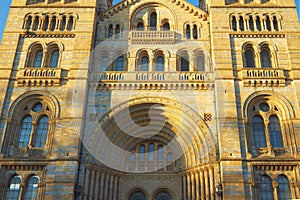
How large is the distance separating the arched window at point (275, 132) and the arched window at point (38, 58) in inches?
576

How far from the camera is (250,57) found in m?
23.2

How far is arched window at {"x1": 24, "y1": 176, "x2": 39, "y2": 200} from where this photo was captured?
63.3ft

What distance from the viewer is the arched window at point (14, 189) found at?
1933 cm

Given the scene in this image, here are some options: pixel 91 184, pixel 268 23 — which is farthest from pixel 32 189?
pixel 268 23

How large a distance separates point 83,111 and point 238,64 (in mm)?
9778

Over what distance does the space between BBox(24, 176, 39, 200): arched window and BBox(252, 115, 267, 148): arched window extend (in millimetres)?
12268

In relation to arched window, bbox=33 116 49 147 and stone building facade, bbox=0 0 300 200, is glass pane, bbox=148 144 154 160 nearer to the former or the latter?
stone building facade, bbox=0 0 300 200

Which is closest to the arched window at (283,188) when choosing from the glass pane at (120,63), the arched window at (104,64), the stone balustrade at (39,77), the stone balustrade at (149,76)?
the stone balustrade at (149,76)

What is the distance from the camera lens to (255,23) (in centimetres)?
2373

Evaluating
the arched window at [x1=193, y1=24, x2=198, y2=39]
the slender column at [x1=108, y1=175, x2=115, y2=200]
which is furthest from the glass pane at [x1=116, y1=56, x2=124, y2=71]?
the slender column at [x1=108, y1=175, x2=115, y2=200]

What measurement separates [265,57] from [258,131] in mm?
5195

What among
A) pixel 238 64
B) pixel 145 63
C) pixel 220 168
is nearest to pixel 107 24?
pixel 145 63

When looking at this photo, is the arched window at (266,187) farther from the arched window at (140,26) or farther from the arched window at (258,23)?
the arched window at (140,26)

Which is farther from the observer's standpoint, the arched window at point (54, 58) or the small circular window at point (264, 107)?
the arched window at point (54, 58)
